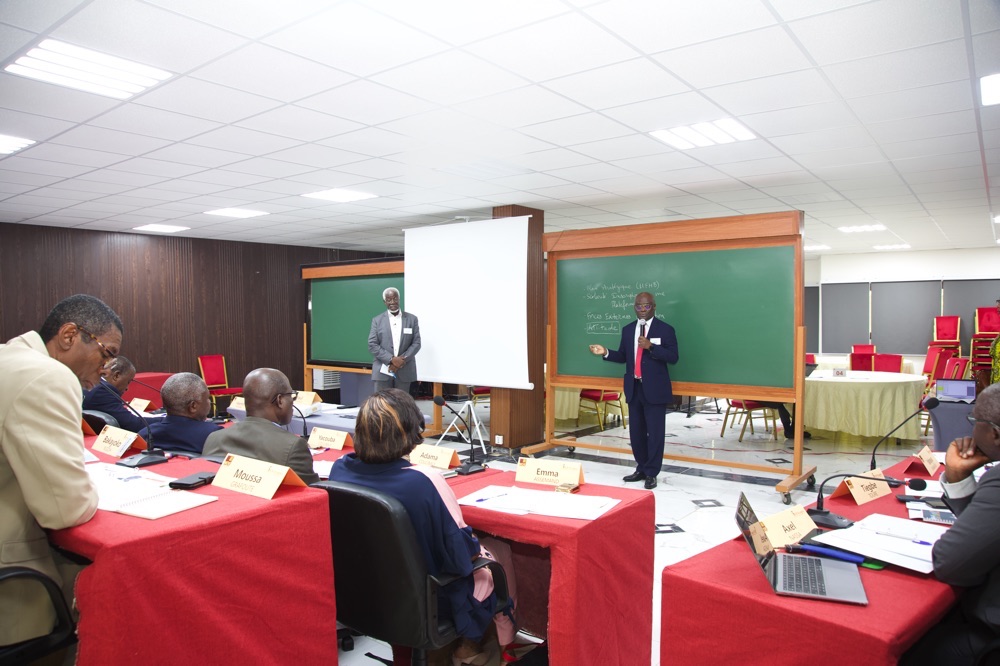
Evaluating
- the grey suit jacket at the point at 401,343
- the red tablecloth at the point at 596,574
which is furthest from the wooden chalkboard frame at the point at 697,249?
the red tablecloth at the point at 596,574

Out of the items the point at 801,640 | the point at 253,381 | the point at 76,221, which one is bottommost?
the point at 801,640

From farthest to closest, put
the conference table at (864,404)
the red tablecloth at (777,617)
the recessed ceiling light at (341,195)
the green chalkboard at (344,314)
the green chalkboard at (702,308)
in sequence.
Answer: the green chalkboard at (344,314), the conference table at (864,404), the recessed ceiling light at (341,195), the green chalkboard at (702,308), the red tablecloth at (777,617)

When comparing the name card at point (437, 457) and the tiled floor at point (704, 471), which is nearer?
the name card at point (437, 457)

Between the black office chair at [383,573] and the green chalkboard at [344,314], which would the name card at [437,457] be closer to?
the black office chair at [383,573]

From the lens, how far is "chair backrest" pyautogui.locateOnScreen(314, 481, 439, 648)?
1.70 metres

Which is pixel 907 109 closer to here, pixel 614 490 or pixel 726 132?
pixel 726 132

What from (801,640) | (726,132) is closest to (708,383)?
(726,132)

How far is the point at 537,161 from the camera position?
518 cm

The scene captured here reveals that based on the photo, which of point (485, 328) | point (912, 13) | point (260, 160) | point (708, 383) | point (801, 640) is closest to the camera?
point (801, 640)

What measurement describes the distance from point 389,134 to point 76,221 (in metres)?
5.67

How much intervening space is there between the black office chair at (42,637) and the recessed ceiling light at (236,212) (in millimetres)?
6393

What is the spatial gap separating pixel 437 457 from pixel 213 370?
7726 mm

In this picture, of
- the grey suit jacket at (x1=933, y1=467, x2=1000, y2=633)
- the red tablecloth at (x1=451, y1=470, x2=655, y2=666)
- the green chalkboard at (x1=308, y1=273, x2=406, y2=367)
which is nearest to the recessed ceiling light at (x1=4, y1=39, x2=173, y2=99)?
the red tablecloth at (x1=451, y1=470, x2=655, y2=666)

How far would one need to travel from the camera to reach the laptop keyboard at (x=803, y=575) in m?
1.42
